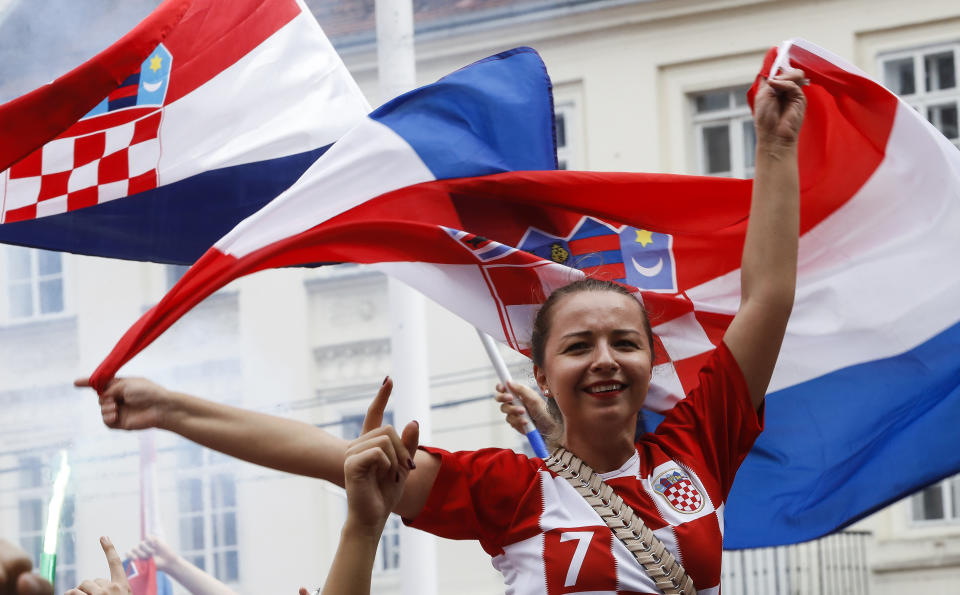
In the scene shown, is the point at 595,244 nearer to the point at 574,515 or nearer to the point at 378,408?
the point at 574,515

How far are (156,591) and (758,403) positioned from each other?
17.3 ft

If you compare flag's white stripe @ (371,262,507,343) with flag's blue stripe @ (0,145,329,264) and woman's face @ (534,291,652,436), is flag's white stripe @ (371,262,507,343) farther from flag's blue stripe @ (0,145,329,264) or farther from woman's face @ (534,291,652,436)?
flag's blue stripe @ (0,145,329,264)

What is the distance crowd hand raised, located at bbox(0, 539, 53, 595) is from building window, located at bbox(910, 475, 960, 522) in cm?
1177

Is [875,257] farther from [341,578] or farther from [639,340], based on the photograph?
[341,578]

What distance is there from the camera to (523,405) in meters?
4.44

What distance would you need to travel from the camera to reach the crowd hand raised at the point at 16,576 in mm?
1682

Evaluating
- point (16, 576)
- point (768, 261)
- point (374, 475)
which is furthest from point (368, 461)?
point (768, 261)

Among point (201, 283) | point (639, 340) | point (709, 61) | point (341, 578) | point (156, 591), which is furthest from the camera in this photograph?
point (709, 61)

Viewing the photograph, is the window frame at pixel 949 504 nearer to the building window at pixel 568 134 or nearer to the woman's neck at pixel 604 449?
the building window at pixel 568 134

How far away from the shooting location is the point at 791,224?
3414 mm

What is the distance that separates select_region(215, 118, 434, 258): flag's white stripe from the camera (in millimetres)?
3836

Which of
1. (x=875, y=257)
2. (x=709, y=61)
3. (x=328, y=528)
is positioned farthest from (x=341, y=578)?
(x=328, y=528)

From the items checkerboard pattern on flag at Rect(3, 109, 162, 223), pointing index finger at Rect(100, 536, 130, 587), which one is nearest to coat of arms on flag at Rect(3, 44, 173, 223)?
checkerboard pattern on flag at Rect(3, 109, 162, 223)

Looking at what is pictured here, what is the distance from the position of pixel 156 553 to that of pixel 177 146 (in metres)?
3.12
